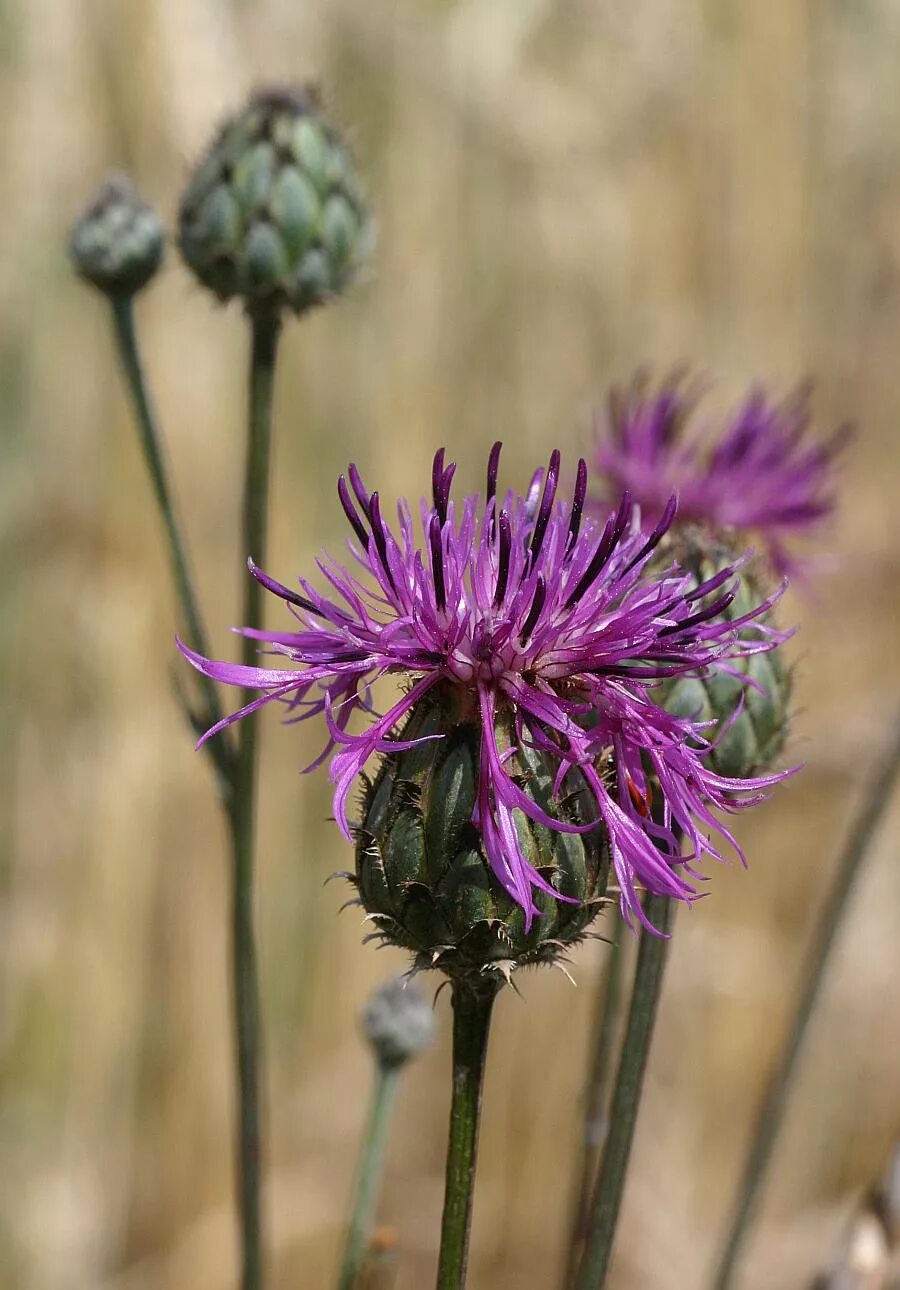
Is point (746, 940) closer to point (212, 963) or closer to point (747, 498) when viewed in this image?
point (212, 963)

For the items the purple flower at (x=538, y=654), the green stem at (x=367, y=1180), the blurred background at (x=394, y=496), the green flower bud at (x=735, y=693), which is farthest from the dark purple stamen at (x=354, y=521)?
the blurred background at (x=394, y=496)

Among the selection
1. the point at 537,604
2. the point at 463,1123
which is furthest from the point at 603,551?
the point at 463,1123

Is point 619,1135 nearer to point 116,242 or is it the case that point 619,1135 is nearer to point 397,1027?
point 397,1027

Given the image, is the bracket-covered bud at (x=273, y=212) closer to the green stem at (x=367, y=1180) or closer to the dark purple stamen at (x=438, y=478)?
the dark purple stamen at (x=438, y=478)

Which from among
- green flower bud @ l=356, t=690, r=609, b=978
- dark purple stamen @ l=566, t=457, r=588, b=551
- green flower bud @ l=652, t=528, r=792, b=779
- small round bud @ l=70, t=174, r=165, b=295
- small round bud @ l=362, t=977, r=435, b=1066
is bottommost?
small round bud @ l=362, t=977, r=435, b=1066

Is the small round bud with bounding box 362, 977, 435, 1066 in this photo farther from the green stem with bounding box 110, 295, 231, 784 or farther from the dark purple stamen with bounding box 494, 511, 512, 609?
the dark purple stamen with bounding box 494, 511, 512, 609

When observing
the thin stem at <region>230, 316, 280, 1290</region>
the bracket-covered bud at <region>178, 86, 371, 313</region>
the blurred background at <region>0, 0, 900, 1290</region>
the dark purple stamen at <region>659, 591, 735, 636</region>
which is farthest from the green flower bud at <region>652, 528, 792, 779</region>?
the blurred background at <region>0, 0, 900, 1290</region>
